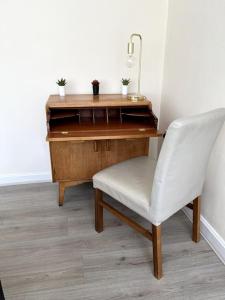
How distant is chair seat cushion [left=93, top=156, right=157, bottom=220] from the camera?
4.43 feet

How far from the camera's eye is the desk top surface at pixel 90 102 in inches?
71.2

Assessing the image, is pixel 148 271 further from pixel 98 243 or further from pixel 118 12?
pixel 118 12

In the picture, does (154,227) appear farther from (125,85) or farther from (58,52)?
(58,52)

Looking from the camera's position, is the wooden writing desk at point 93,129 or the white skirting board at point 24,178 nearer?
the wooden writing desk at point 93,129

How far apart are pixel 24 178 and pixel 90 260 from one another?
1129mm

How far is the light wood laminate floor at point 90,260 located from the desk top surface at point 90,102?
2.65 ft

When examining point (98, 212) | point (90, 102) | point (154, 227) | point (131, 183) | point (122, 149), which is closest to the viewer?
point (154, 227)

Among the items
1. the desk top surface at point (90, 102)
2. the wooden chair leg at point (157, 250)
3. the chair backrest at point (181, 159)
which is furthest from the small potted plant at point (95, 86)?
the wooden chair leg at point (157, 250)

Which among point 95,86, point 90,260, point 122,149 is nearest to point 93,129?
point 122,149

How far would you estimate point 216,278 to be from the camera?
4.62ft

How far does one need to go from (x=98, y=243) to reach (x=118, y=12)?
1705mm

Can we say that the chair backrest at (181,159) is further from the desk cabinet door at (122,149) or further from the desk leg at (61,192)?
the desk leg at (61,192)

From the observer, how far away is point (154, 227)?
1323 millimetres

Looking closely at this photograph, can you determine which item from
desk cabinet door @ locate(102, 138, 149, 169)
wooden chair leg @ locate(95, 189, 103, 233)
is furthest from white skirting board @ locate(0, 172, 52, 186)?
wooden chair leg @ locate(95, 189, 103, 233)
